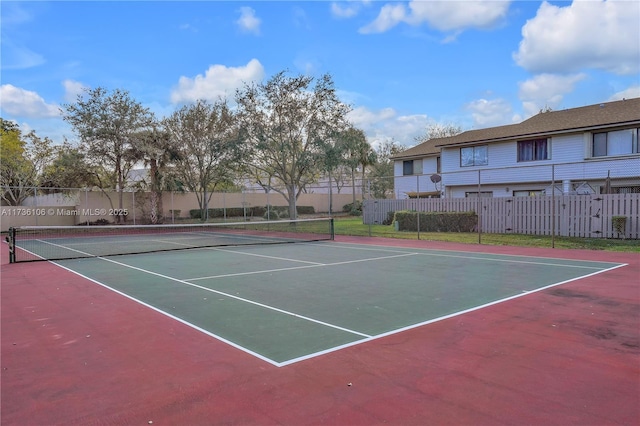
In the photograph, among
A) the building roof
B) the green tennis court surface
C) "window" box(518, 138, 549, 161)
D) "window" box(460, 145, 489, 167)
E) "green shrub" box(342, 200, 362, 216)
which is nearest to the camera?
the green tennis court surface

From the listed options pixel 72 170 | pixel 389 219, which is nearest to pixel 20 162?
pixel 72 170

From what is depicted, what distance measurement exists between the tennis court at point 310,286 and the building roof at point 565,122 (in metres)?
14.3

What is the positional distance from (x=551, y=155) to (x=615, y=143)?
3.32 metres

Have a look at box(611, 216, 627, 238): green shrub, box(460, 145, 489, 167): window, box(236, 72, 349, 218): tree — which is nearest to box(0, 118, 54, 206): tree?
box(236, 72, 349, 218): tree

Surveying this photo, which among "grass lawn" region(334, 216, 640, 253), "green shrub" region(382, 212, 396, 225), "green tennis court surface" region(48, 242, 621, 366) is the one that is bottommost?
"green tennis court surface" region(48, 242, 621, 366)

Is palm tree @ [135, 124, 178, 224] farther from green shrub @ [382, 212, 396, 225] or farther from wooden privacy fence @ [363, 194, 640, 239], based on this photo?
wooden privacy fence @ [363, 194, 640, 239]

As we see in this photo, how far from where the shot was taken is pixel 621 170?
75.4 feet

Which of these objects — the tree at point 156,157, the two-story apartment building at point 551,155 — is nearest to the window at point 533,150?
the two-story apartment building at point 551,155

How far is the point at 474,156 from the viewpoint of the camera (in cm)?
2978

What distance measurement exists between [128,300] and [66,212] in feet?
89.5

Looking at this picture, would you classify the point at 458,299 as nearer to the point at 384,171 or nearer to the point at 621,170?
the point at 621,170

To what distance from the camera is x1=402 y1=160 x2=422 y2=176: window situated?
36031mm

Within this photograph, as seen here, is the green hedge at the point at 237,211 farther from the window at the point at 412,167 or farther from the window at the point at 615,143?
the window at the point at 615,143

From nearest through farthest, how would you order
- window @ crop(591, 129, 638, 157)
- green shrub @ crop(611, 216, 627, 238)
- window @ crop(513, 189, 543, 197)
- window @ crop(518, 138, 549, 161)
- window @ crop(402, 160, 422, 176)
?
green shrub @ crop(611, 216, 627, 238), window @ crop(591, 129, 638, 157), window @ crop(513, 189, 543, 197), window @ crop(518, 138, 549, 161), window @ crop(402, 160, 422, 176)
